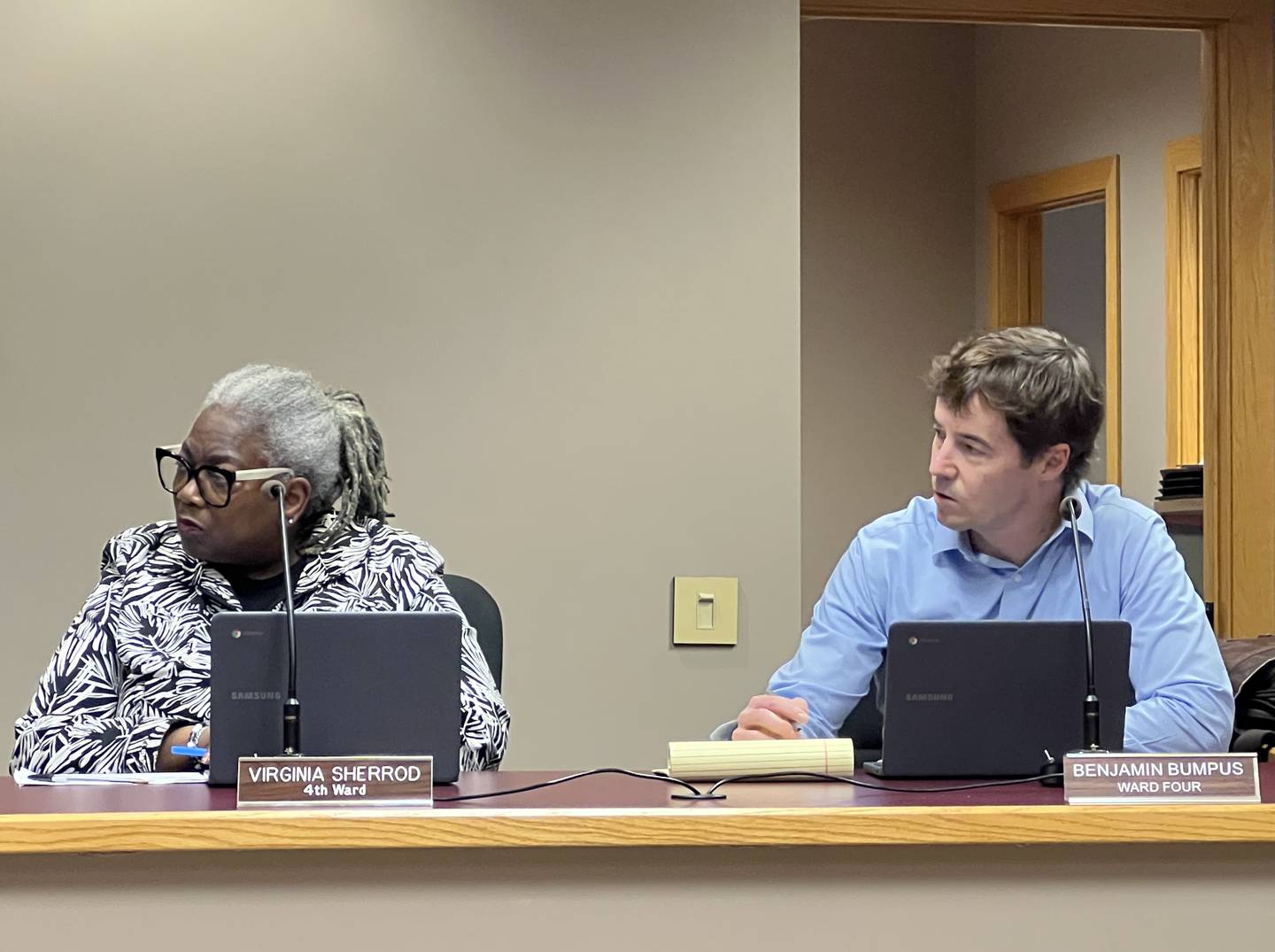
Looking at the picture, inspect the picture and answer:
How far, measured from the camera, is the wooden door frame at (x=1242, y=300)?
11.2 feet

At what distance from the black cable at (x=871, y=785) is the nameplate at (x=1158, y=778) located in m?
0.14

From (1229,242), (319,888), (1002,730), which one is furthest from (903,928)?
(1229,242)

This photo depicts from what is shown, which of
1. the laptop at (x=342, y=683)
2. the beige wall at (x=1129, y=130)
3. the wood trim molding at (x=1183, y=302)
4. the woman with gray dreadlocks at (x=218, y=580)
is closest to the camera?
the laptop at (x=342, y=683)

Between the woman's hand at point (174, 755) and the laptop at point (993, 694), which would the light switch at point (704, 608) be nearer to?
the woman's hand at point (174, 755)

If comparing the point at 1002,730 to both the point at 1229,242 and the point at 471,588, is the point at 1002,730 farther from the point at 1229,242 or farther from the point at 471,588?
Answer: the point at 1229,242

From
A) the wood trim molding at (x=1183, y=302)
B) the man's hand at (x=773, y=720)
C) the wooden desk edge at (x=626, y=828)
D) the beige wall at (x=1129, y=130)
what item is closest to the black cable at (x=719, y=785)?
the wooden desk edge at (x=626, y=828)

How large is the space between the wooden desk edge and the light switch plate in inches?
59.2

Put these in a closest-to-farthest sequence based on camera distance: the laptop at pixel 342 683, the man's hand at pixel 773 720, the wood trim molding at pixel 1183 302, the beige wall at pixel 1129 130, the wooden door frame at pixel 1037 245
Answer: the laptop at pixel 342 683 → the man's hand at pixel 773 720 → the wood trim molding at pixel 1183 302 → the beige wall at pixel 1129 130 → the wooden door frame at pixel 1037 245

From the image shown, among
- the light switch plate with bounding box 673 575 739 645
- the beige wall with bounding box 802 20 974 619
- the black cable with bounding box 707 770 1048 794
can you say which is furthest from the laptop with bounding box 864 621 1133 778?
the beige wall with bounding box 802 20 974 619

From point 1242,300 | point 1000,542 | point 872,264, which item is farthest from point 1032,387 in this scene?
point 872,264

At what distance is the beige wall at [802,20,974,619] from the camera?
5.39 metres

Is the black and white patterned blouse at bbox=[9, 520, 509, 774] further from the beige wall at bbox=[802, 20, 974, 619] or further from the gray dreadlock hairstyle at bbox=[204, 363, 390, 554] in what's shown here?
the beige wall at bbox=[802, 20, 974, 619]

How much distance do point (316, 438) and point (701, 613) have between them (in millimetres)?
920

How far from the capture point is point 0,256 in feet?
9.04
